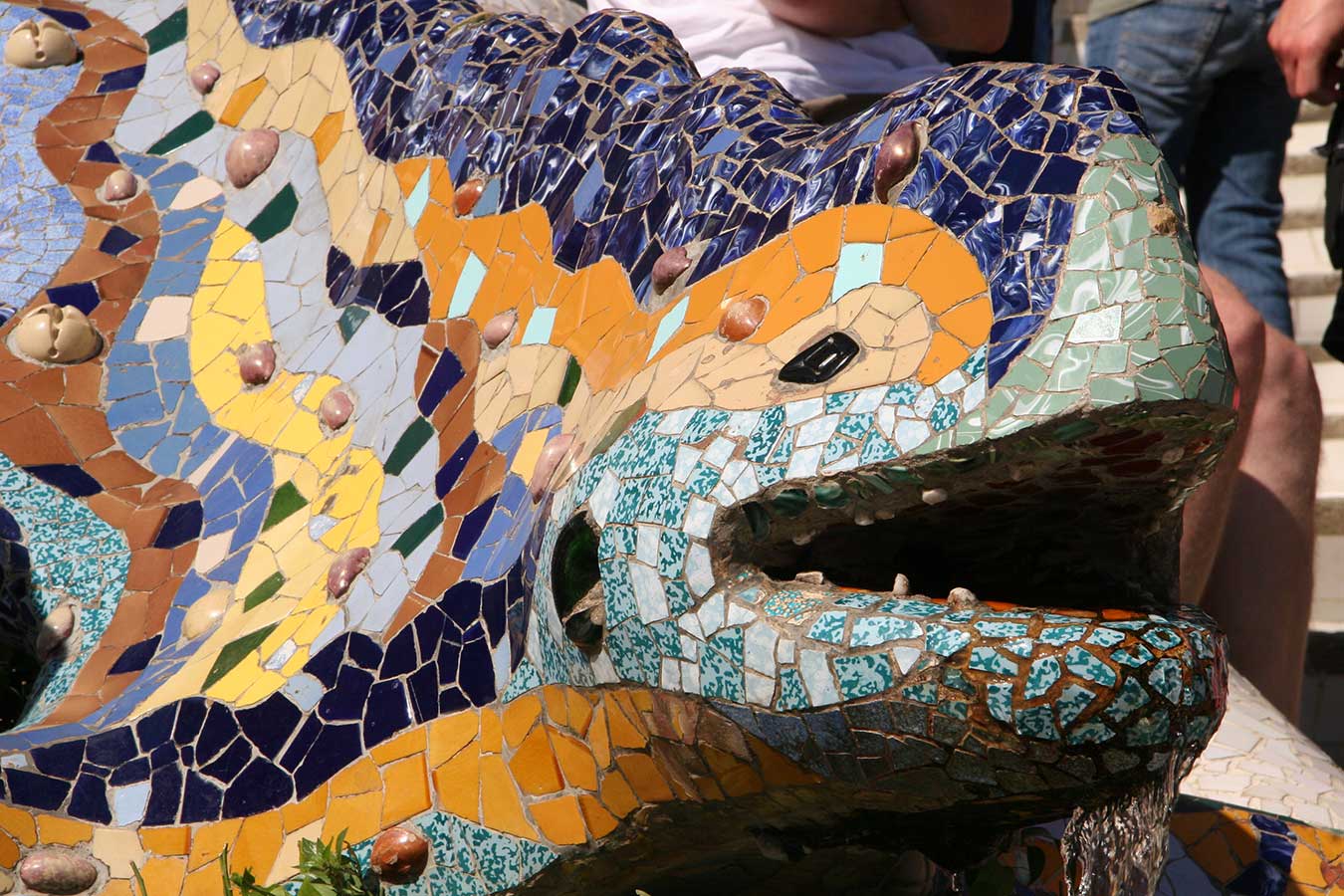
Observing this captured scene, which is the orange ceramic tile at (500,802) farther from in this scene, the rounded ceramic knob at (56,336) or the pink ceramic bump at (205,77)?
the pink ceramic bump at (205,77)

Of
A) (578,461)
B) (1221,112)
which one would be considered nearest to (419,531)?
(578,461)

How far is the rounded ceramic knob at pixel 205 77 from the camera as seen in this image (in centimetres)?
319

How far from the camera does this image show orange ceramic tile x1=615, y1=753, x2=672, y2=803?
1.86 meters

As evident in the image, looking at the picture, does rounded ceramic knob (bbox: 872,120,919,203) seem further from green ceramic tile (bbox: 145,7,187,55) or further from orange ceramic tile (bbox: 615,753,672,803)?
green ceramic tile (bbox: 145,7,187,55)

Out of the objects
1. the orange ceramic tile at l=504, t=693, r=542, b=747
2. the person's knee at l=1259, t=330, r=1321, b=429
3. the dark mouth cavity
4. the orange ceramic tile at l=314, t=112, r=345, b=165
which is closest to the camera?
the dark mouth cavity

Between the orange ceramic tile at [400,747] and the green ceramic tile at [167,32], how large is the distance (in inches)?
64.9

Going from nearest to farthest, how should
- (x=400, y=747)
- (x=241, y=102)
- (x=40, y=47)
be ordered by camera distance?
(x=400, y=747) < (x=241, y=102) < (x=40, y=47)

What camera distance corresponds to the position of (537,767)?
200 centimetres

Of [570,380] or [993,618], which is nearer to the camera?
[993,618]

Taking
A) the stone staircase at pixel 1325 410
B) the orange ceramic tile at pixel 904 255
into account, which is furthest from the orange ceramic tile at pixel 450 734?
the stone staircase at pixel 1325 410

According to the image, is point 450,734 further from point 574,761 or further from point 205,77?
point 205,77

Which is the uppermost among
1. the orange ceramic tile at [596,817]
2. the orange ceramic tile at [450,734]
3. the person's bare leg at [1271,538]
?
the orange ceramic tile at [596,817]

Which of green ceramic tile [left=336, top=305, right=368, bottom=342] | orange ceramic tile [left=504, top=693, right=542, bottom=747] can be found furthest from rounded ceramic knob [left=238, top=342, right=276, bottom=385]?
orange ceramic tile [left=504, top=693, right=542, bottom=747]

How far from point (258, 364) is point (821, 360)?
4.27 ft
